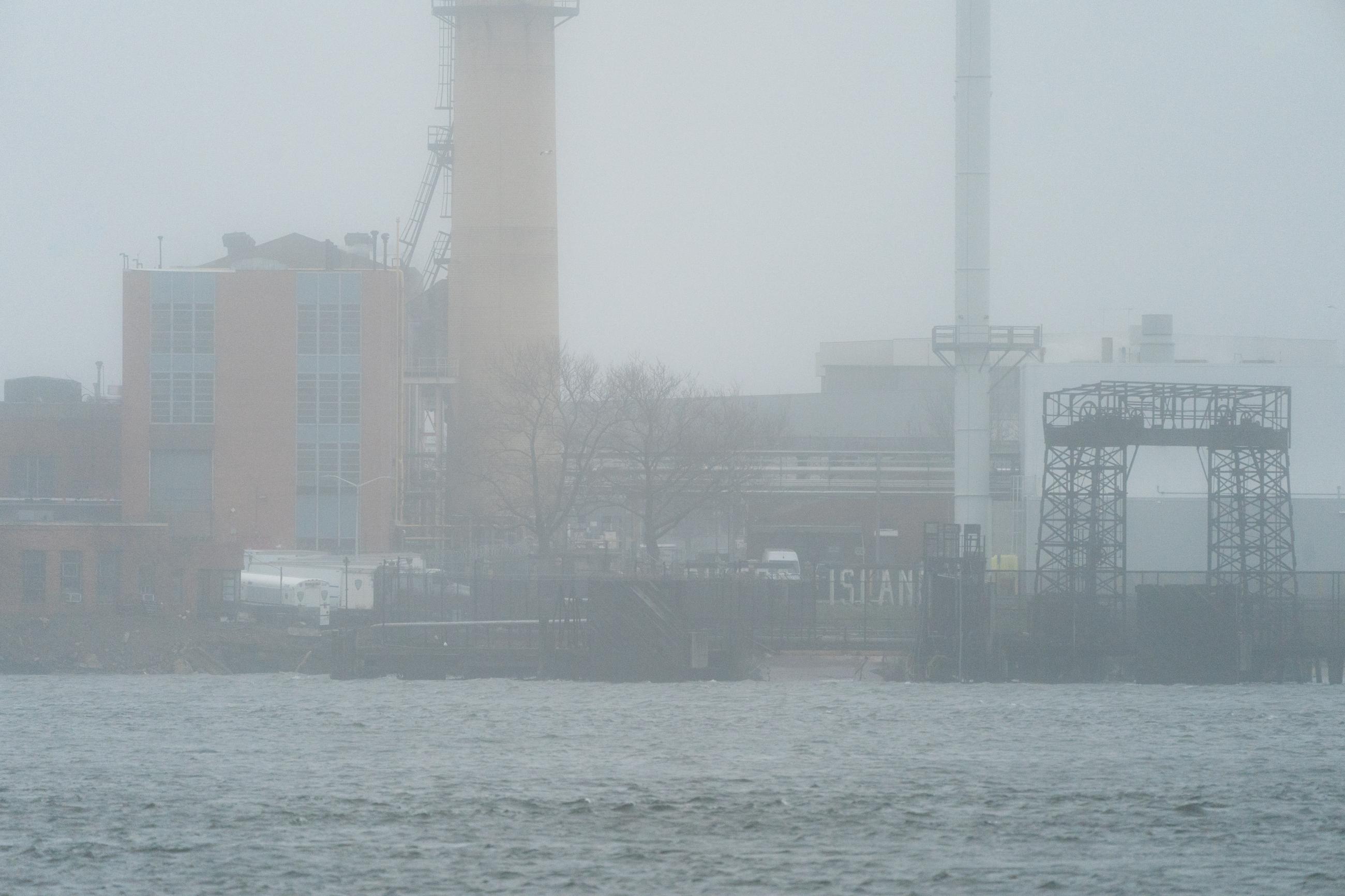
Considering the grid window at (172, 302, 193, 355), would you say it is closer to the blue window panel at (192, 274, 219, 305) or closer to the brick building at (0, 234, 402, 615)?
the brick building at (0, 234, 402, 615)

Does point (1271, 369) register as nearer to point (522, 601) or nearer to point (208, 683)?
point (522, 601)

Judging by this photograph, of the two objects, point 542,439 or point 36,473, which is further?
point 36,473

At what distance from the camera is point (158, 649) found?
5988cm

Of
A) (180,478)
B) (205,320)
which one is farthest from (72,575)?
(205,320)

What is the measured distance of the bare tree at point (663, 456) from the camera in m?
71.2

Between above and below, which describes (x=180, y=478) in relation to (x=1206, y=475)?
above

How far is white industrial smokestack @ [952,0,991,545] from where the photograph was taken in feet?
198

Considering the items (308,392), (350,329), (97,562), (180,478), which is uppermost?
(350,329)

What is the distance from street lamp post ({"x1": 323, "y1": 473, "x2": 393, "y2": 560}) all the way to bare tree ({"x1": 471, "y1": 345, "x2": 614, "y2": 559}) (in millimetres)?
4085

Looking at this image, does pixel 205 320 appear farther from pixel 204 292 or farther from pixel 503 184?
pixel 503 184

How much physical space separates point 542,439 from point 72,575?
1986 centimetres

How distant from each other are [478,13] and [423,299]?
44.8 feet

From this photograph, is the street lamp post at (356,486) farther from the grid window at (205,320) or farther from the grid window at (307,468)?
the grid window at (205,320)

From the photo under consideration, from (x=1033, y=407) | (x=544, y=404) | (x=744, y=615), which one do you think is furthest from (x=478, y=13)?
(x=744, y=615)
